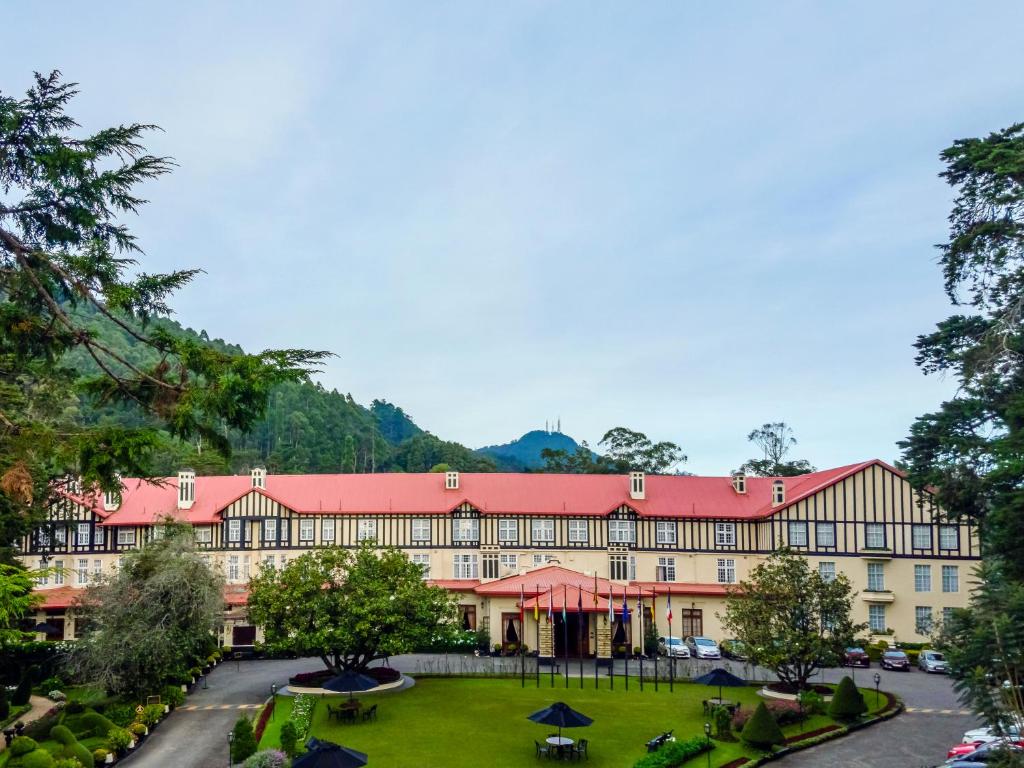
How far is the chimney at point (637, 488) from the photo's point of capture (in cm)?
5078

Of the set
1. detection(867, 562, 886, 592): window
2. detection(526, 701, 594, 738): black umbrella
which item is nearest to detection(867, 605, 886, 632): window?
detection(867, 562, 886, 592): window

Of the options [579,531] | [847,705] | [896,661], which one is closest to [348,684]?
[847,705]

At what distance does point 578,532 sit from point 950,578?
64.3 feet

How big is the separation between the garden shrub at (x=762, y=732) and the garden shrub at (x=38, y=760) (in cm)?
1925

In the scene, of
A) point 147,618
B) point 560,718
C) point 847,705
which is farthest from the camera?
point 147,618

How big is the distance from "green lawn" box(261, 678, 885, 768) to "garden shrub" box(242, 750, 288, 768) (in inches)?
99.7

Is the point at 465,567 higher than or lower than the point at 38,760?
higher

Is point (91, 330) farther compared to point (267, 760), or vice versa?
point (267, 760)

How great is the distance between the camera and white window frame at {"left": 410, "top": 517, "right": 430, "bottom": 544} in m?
49.7

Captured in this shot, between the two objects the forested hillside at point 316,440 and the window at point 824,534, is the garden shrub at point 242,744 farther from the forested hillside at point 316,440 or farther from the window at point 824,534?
the forested hillside at point 316,440

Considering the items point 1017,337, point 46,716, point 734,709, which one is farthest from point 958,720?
point 46,716

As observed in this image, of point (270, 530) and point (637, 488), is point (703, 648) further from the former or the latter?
point (270, 530)

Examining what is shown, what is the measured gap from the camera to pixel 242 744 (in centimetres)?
2481

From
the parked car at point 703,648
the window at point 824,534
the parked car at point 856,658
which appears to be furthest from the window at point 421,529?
the parked car at point 856,658
